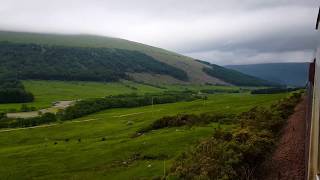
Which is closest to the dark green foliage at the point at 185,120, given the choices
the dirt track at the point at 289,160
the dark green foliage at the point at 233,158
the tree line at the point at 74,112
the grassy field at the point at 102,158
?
the grassy field at the point at 102,158

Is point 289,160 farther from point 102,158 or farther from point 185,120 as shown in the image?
point 185,120

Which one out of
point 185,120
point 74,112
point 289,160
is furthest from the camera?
point 74,112

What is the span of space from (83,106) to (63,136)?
65.5 metres

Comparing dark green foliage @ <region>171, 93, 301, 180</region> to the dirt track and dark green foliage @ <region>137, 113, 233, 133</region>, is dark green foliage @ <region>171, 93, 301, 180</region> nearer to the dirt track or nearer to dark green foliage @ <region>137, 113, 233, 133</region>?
the dirt track

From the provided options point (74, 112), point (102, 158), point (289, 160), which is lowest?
point (74, 112)

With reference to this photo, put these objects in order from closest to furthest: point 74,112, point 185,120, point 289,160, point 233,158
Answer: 1. point 289,160
2. point 233,158
3. point 185,120
4. point 74,112

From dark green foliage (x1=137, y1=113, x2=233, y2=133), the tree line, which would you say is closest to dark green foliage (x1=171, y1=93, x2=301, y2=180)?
dark green foliage (x1=137, y1=113, x2=233, y2=133)

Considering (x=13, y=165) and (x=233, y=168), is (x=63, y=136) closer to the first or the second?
(x=13, y=165)

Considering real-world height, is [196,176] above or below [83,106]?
above

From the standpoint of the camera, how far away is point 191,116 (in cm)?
9831

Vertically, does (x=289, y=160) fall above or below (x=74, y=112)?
above

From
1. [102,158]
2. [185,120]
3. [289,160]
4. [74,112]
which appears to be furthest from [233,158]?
[74,112]

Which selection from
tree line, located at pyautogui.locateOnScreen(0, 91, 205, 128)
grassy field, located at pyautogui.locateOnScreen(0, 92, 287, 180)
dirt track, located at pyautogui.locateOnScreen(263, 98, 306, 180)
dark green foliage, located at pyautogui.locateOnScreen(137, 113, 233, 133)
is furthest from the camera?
tree line, located at pyautogui.locateOnScreen(0, 91, 205, 128)

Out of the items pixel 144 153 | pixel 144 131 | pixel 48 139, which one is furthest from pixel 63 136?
pixel 144 153
